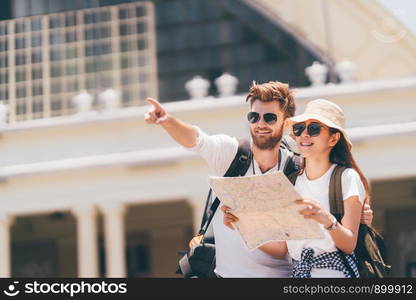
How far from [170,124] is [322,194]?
956 mm

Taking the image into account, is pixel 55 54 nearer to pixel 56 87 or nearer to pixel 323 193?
pixel 56 87

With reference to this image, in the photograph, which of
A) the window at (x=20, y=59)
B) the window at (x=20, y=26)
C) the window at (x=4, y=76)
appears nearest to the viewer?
the window at (x=20, y=26)

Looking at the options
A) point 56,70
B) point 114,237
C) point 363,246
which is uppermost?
point 56,70

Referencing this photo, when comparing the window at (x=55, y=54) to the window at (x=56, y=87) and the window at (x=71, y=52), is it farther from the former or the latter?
the window at (x=56, y=87)

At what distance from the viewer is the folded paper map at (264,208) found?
5953 millimetres

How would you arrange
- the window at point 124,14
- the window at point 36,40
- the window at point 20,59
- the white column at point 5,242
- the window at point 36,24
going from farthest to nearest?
the window at point 124,14
the window at point 36,40
the window at point 36,24
the window at point 20,59
the white column at point 5,242

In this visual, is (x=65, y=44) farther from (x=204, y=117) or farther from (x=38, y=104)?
(x=204, y=117)

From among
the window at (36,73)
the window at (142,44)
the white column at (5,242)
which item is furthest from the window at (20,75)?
the white column at (5,242)

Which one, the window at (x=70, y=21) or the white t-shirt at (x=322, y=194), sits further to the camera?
the window at (x=70, y=21)

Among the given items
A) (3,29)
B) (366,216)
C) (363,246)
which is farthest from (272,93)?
(3,29)

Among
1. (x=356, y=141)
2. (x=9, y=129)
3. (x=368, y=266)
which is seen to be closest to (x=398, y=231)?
(x=356, y=141)

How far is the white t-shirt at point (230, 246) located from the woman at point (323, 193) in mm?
91

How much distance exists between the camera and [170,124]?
6359mm

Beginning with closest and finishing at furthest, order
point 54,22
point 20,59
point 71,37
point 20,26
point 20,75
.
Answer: point 20,26 < point 20,75 < point 20,59 < point 54,22 < point 71,37
